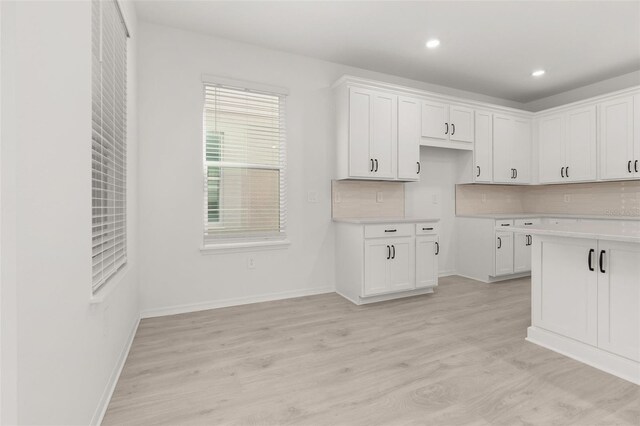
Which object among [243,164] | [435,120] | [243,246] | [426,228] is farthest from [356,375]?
[435,120]

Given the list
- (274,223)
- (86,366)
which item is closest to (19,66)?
(86,366)

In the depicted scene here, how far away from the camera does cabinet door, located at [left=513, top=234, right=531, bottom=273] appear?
4.60 meters

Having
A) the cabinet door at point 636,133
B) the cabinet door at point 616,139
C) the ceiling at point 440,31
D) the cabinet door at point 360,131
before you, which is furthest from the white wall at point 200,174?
the cabinet door at point 636,133

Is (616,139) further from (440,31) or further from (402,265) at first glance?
(402,265)

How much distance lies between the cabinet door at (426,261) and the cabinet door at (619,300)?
71.5 inches

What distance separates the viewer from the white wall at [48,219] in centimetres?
90

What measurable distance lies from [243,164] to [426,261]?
2.44m

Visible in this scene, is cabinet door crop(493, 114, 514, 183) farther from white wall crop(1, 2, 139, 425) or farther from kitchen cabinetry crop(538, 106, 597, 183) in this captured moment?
white wall crop(1, 2, 139, 425)

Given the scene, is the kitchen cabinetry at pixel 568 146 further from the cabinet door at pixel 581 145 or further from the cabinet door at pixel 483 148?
the cabinet door at pixel 483 148

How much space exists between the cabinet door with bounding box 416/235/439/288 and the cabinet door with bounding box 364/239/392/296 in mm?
438

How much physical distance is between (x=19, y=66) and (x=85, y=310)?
1040 mm

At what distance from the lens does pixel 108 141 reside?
1990mm

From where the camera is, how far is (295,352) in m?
2.43

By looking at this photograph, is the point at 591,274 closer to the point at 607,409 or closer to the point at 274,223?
the point at 607,409
